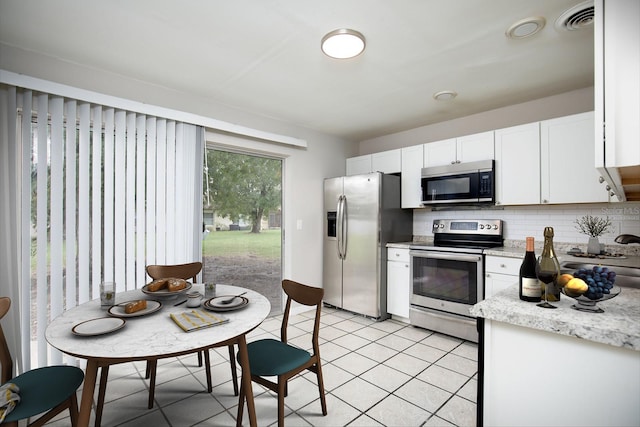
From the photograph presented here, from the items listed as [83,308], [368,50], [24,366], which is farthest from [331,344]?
[368,50]

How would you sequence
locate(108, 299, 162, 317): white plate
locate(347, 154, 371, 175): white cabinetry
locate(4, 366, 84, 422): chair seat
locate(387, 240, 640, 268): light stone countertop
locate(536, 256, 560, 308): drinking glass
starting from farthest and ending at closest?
locate(347, 154, 371, 175): white cabinetry → locate(387, 240, 640, 268): light stone countertop → locate(108, 299, 162, 317): white plate → locate(4, 366, 84, 422): chair seat → locate(536, 256, 560, 308): drinking glass

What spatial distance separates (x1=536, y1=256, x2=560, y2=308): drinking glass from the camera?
1230 mm

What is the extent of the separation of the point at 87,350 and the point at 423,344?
9.27 feet

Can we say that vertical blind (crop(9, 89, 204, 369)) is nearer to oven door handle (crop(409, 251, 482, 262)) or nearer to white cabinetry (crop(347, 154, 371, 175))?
white cabinetry (crop(347, 154, 371, 175))

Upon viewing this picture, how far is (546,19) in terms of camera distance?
196cm

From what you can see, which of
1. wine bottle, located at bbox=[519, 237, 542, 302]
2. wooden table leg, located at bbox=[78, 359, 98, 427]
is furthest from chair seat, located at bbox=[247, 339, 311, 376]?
wine bottle, located at bbox=[519, 237, 542, 302]

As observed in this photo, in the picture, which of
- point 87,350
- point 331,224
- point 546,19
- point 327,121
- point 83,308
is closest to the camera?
point 87,350

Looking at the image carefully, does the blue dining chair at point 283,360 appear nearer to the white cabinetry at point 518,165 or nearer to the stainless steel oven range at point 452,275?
the stainless steel oven range at point 452,275

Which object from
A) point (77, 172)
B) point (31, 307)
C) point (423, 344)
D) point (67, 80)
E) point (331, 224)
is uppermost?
point (67, 80)

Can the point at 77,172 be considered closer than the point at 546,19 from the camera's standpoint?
No

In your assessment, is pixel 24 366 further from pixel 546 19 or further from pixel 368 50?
pixel 546 19

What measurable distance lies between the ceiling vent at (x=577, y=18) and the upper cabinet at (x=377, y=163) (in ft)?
7.13

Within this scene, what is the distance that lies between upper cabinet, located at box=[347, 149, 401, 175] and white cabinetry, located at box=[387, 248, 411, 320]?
1.10 m

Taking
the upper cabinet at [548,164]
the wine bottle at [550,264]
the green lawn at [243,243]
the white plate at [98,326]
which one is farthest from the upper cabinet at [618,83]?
the green lawn at [243,243]
